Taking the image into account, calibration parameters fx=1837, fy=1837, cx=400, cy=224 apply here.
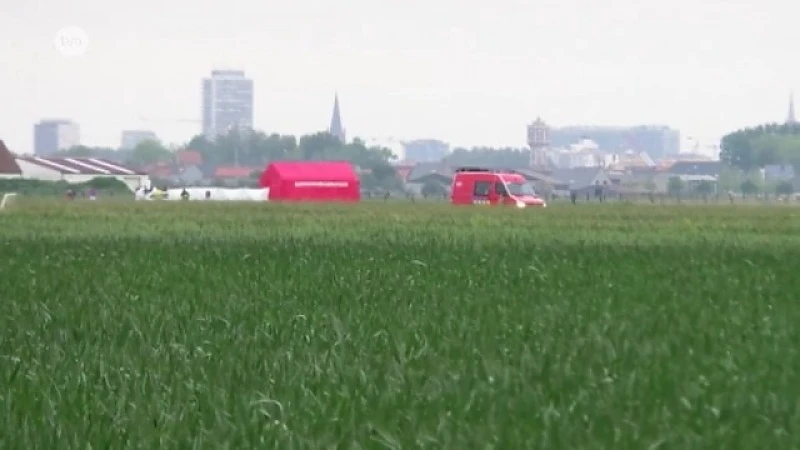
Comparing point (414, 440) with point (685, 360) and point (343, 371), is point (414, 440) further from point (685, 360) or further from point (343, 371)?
point (685, 360)

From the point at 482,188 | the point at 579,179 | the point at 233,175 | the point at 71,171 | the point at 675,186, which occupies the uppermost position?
the point at 482,188

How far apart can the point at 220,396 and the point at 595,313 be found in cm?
499

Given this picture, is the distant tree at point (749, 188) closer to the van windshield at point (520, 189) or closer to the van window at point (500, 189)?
the van windshield at point (520, 189)

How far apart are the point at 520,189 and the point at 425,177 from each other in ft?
363

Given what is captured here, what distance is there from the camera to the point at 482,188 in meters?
66.4

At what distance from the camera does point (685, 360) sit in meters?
8.57

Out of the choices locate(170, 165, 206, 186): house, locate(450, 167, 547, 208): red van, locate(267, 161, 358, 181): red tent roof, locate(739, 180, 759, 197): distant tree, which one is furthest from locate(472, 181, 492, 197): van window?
locate(170, 165, 206, 186): house

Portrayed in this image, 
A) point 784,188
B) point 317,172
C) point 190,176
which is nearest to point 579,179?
point 784,188

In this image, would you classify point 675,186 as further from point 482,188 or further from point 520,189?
point 520,189

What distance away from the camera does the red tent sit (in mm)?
89312

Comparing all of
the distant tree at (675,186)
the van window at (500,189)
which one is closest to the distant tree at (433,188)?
the distant tree at (675,186)

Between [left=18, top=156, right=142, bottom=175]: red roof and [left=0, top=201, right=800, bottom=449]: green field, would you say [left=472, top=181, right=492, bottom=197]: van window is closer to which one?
[left=0, top=201, right=800, bottom=449]: green field

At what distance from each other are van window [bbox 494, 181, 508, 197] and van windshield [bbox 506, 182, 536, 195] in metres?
0.21

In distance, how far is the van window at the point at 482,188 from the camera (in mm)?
66062
